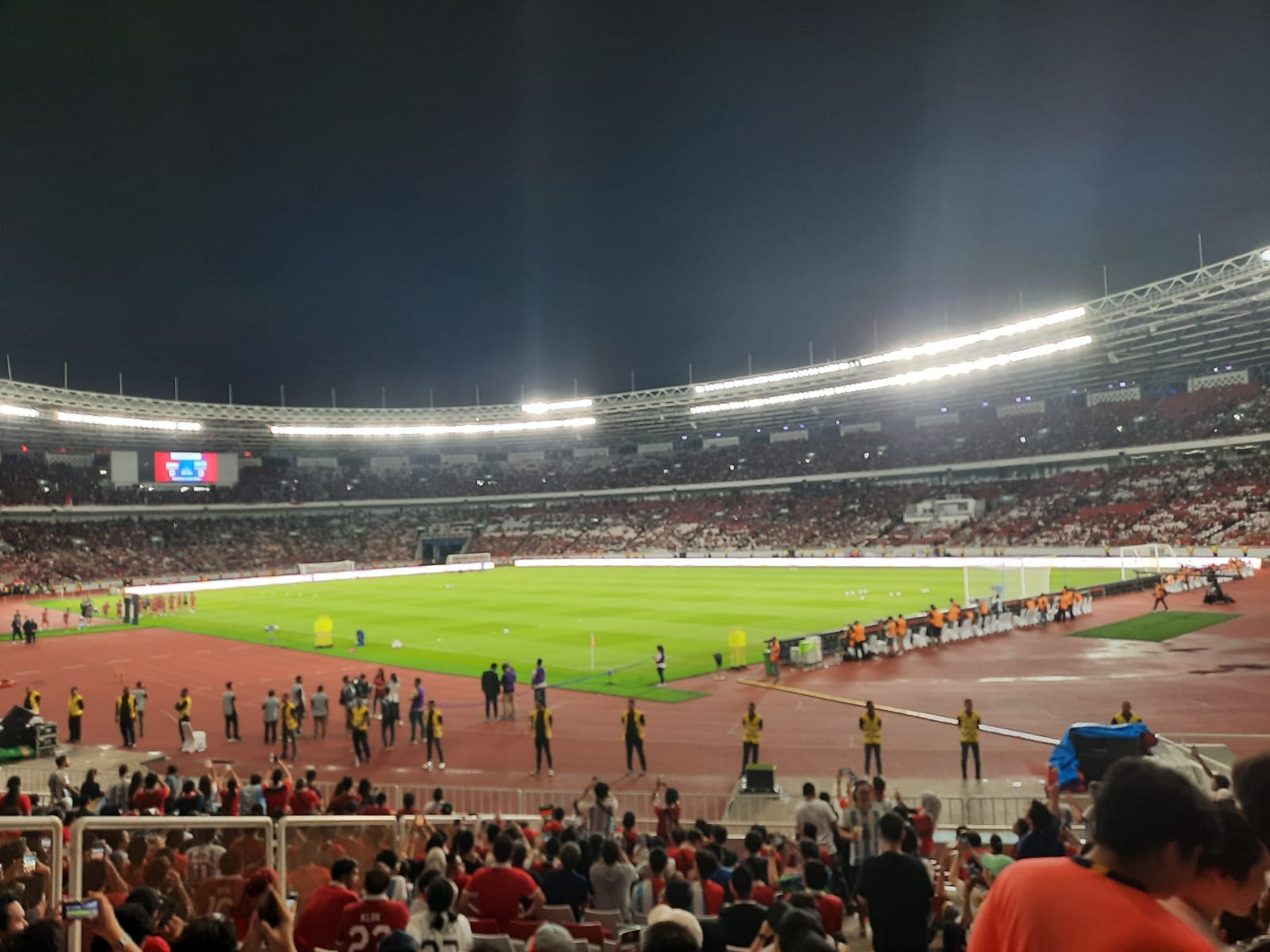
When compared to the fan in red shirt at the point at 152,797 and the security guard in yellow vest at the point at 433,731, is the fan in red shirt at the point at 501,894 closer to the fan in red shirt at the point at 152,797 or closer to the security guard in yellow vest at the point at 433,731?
the fan in red shirt at the point at 152,797

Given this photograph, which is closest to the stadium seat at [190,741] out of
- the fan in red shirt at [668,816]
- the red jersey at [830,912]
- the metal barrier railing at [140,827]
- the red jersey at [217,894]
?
the metal barrier railing at [140,827]

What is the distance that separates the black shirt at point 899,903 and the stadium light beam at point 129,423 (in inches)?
2864

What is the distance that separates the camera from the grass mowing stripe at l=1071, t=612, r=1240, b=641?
28969mm

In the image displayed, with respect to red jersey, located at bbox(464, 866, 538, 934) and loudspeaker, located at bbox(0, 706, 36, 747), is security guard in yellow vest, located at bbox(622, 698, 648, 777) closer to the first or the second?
red jersey, located at bbox(464, 866, 538, 934)

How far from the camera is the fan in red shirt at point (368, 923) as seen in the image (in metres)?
4.86

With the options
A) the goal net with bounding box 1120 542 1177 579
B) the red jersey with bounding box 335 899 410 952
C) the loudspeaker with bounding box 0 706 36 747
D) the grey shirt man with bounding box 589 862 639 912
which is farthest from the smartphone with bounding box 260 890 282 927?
the goal net with bounding box 1120 542 1177 579

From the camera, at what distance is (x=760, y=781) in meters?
13.5

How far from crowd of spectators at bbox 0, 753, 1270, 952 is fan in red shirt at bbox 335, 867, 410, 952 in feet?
0.04

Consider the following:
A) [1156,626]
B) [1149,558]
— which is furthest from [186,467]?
[1149,558]

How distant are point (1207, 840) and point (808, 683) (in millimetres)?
22519

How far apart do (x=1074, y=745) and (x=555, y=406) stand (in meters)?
77.0

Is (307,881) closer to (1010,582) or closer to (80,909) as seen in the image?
(80,909)

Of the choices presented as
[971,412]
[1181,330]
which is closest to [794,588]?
[1181,330]

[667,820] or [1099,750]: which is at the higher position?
[1099,750]
